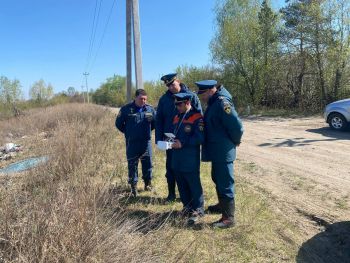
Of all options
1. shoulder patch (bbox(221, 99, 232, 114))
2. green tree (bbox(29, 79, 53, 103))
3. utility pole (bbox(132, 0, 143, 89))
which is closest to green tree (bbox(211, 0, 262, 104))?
utility pole (bbox(132, 0, 143, 89))

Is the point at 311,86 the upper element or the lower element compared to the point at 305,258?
upper

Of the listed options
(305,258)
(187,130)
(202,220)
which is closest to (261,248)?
(305,258)

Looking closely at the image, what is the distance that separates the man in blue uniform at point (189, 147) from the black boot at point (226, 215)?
0.34 meters

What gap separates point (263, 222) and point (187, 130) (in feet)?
5.39

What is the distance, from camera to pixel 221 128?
5000 mm

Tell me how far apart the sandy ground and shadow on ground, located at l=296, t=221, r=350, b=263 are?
157 millimetres

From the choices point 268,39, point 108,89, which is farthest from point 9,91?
point 268,39

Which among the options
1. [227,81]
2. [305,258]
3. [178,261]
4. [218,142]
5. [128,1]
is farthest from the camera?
[227,81]

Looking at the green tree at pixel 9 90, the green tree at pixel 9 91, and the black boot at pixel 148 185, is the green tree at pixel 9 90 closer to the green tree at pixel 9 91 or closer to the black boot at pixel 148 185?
the green tree at pixel 9 91

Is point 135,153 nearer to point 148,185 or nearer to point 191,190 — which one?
point 148,185

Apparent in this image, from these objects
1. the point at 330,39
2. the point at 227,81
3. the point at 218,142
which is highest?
the point at 330,39

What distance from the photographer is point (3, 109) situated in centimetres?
4512

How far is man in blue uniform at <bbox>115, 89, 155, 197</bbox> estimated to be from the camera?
636 cm

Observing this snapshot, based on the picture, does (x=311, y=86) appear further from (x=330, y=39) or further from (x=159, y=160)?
(x=159, y=160)
